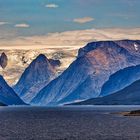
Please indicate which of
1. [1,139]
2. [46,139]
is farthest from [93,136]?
[1,139]

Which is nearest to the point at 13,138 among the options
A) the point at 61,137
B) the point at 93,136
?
the point at 61,137

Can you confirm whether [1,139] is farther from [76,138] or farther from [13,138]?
[76,138]

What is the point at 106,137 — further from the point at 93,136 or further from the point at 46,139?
the point at 46,139

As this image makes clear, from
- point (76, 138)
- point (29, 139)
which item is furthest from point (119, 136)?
point (29, 139)

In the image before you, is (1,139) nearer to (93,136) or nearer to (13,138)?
(13,138)

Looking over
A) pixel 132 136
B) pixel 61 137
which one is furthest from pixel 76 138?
pixel 132 136

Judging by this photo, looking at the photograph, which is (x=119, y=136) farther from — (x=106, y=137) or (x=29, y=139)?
(x=29, y=139)
